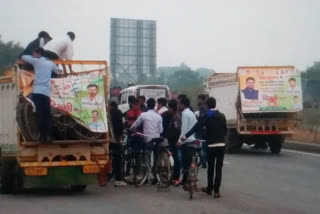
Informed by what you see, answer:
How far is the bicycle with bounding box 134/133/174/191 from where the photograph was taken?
1345 cm

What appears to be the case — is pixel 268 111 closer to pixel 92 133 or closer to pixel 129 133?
pixel 129 133

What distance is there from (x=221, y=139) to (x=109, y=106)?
268cm

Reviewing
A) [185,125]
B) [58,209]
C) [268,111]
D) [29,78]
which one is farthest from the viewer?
[268,111]

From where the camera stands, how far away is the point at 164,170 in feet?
44.2

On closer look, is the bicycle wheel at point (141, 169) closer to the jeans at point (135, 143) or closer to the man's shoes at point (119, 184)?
the jeans at point (135, 143)

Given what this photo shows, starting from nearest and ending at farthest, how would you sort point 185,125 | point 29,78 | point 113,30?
point 29,78, point 185,125, point 113,30

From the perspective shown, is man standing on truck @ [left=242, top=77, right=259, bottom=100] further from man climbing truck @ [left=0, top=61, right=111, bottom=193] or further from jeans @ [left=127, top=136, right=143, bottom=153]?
man climbing truck @ [left=0, top=61, right=111, bottom=193]

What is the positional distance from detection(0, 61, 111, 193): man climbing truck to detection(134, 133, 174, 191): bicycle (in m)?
1.27

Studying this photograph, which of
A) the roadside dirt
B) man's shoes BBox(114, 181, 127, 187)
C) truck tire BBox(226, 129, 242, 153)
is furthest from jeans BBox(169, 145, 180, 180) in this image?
the roadside dirt

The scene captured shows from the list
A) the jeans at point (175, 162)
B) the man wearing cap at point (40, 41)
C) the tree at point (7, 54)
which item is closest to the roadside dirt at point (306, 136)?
the jeans at point (175, 162)

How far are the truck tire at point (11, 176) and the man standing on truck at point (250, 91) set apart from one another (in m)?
11.5

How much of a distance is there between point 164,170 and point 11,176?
9.67 feet

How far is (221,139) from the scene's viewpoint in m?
12.4

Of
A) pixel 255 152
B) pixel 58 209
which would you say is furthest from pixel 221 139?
pixel 255 152
